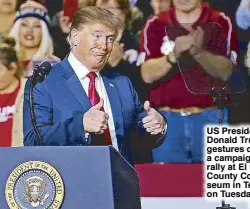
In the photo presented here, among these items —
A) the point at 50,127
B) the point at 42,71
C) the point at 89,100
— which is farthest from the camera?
the point at 89,100

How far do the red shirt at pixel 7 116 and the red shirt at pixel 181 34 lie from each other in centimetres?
79

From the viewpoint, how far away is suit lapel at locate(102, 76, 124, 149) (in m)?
3.50

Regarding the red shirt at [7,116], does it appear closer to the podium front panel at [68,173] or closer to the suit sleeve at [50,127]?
the suit sleeve at [50,127]

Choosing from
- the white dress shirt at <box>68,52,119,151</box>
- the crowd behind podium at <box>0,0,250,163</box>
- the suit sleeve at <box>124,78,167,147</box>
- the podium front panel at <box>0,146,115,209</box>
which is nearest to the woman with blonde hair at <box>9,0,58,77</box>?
the crowd behind podium at <box>0,0,250,163</box>

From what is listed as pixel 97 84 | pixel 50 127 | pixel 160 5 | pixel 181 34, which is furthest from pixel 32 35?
pixel 181 34

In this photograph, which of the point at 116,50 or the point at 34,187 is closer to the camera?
the point at 34,187

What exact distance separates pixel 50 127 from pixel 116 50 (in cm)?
59

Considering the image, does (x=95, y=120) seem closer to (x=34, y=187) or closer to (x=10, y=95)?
(x=10, y=95)

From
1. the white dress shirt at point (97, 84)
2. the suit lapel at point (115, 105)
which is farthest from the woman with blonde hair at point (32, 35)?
the suit lapel at point (115, 105)

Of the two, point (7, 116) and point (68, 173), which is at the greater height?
point (7, 116)

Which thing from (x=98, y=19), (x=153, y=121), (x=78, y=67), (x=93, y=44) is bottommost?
(x=153, y=121)

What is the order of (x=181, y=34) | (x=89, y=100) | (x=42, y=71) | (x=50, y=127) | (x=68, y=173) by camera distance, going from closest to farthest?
(x=68, y=173) → (x=42, y=71) → (x=50, y=127) → (x=89, y=100) → (x=181, y=34)

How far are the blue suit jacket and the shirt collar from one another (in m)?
0.02

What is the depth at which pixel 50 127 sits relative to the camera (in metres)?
3.36
